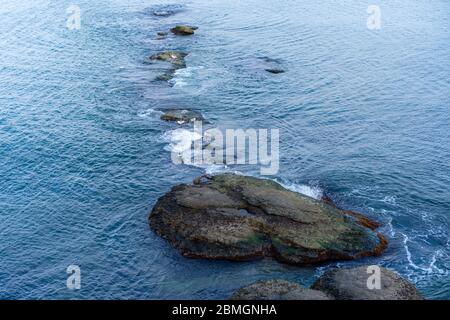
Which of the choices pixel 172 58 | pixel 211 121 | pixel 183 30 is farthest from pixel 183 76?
pixel 183 30

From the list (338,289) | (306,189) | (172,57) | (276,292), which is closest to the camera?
(276,292)

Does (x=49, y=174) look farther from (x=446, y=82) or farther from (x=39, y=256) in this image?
(x=446, y=82)

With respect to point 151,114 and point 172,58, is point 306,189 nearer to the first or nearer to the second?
point 151,114

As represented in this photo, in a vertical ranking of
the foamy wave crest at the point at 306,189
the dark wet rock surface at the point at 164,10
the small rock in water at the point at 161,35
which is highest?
the dark wet rock surface at the point at 164,10

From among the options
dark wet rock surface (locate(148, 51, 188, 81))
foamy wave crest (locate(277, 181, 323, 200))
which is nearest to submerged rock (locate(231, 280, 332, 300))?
foamy wave crest (locate(277, 181, 323, 200))

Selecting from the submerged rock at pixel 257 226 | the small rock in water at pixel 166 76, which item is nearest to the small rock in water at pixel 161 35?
the small rock in water at pixel 166 76

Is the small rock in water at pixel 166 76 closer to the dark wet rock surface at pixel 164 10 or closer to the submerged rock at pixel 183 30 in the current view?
the submerged rock at pixel 183 30
